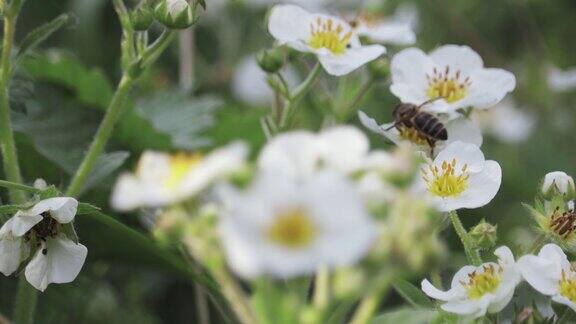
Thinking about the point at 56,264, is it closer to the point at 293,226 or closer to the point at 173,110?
the point at 293,226

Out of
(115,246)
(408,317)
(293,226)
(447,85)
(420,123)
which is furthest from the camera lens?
(115,246)

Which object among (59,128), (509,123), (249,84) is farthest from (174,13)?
(509,123)

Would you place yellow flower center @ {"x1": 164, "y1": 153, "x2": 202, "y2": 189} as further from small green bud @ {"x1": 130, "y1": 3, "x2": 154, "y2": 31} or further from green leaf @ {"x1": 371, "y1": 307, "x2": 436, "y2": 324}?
small green bud @ {"x1": 130, "y1": 3, "x2": 154, "y2": 31}

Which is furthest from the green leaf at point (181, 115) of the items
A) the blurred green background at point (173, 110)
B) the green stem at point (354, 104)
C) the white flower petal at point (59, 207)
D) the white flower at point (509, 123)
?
the white flower at point (509, 123)

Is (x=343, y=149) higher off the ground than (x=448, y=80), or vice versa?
(x=343, y=149)

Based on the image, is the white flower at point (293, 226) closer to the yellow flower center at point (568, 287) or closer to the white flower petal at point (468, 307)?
the white flower petal at point (468, 307)

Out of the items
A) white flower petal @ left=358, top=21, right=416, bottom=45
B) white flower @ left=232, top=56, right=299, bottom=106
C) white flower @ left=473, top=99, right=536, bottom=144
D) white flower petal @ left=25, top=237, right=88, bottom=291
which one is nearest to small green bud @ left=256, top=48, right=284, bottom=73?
white flower petal @ left=358, top=21, right=416, bottom=45
